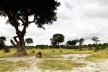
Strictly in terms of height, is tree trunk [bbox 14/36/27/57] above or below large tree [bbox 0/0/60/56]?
below

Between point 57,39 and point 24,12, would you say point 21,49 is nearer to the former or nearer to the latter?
point 24,12

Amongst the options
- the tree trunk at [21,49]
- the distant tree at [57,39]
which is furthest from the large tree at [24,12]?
the distant tree at [57,39]

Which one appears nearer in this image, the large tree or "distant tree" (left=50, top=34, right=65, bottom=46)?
the large tree

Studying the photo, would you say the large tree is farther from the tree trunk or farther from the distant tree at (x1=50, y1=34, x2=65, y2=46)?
the distant tree at (x1=50, y1=34, x2=65, y2=46)

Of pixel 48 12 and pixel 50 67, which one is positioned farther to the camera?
pixel 48 12

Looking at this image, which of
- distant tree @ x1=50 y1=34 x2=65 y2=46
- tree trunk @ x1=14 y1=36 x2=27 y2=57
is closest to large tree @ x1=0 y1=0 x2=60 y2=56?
tree trunk @ x1=14 y1=36 x2=27 y2=57

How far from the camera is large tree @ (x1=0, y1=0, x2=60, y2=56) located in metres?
51.4

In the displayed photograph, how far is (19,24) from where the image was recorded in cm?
5588

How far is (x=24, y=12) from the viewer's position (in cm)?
5284

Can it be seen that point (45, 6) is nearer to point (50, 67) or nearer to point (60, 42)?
point (50, 67)

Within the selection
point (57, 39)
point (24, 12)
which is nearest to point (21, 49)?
point (24, 12)

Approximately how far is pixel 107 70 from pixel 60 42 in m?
119

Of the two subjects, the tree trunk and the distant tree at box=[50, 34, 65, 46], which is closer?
the tree trunk

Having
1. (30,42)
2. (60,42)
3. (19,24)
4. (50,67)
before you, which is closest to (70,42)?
(60,42)
